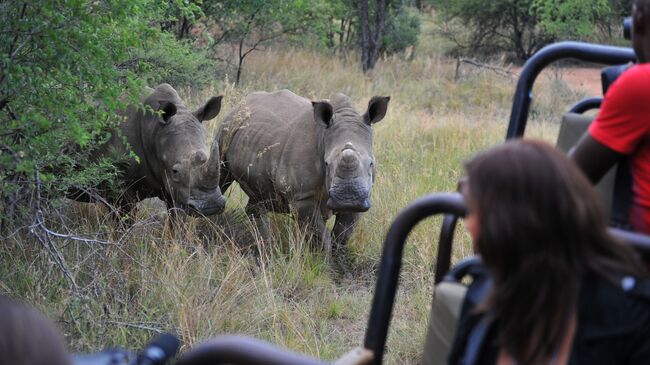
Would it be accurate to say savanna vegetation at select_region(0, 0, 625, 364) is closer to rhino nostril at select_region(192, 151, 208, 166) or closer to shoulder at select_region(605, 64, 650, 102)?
rhino nostril at select_region(192, 151, 208, 166)

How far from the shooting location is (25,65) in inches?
186

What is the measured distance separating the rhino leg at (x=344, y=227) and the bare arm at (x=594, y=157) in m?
4.67

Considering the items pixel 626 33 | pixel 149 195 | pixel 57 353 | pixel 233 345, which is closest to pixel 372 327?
pixel 233 345

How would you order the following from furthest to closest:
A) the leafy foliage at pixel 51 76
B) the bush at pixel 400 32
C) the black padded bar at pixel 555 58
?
the bush at pixel 400 32, the leafy foliage at pixel 51 76, the black padded bar at pixel 555 58

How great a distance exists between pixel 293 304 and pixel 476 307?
13.4 feet

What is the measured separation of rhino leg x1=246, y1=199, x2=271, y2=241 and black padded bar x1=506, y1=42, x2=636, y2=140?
13.3 ft

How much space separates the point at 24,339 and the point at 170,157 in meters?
5.24

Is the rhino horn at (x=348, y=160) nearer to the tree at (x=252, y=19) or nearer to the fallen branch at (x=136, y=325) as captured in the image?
the fallen branch at (x=136, y=325)

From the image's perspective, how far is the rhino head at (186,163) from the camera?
21.6 ft

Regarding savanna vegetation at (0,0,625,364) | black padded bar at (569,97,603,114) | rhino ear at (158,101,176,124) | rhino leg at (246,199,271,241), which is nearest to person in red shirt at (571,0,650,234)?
black padded bar at (569,97,603,114)

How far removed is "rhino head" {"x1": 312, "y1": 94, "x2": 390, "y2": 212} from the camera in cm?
639

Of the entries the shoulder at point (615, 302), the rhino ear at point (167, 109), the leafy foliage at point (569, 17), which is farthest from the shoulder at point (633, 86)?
the leafy foliage at point (569, 17)

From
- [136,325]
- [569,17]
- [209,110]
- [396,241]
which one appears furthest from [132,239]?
[569,17]

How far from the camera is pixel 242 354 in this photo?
1.81 m
